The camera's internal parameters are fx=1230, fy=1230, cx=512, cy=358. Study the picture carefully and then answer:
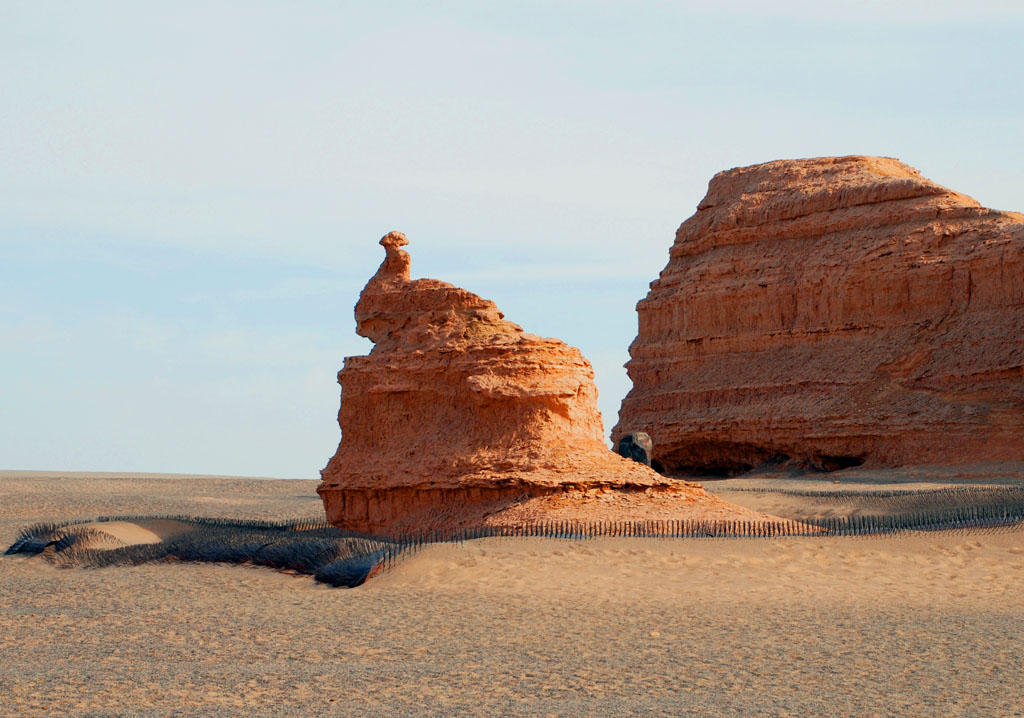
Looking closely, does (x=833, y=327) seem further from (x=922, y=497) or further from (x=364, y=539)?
(x=364, y=539)

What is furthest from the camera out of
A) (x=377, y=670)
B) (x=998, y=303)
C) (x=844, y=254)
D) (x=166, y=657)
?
(x=844, y=254)

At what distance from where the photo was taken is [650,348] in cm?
4434

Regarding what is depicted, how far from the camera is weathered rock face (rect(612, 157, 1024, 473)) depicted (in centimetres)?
3584

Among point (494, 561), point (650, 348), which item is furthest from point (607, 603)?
point (650, 348)

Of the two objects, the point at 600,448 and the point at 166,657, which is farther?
the point at 600,448

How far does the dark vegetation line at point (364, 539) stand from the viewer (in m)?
15.4

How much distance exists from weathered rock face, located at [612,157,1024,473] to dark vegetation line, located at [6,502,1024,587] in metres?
16.6

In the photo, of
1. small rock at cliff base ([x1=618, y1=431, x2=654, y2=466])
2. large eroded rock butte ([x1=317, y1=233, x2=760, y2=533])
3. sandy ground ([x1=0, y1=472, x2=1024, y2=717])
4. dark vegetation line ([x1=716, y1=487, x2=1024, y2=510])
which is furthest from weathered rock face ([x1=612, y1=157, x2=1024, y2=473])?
sandy ground ([x1=0, y1=472, x2=1024, y2=717])

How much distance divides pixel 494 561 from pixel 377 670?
5236 millimetres

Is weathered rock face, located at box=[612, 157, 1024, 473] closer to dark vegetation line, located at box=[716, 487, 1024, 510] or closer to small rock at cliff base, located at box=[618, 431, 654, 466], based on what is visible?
small rock at cliff base, located at box=[618, 431, 654, 466]

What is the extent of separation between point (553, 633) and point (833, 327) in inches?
1175

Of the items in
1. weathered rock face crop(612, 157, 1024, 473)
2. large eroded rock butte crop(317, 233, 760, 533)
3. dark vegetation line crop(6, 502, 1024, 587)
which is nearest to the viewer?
dark vegetation line crop(6, 502, 1024, 587)

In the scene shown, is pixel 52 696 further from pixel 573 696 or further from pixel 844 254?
pixel 844 254

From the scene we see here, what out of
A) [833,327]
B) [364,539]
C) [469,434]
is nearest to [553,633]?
[364,539]
